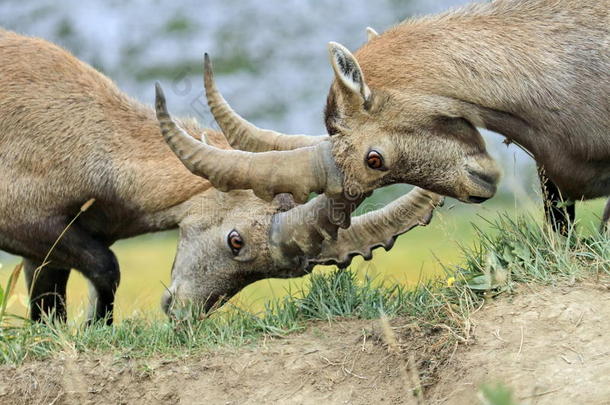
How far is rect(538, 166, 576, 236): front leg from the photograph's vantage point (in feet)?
27.1

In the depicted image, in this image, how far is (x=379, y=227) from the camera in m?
9.63

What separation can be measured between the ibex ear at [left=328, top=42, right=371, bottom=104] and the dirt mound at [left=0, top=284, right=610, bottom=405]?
5.40ft

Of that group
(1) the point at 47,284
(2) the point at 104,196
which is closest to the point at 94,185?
(2) the point at 104,196

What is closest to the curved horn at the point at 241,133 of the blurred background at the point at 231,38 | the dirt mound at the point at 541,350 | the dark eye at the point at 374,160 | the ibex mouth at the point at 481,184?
the dark eye at the point at 374,160

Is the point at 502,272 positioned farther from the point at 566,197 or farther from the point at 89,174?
the point at 89,174

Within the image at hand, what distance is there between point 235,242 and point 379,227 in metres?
1.34

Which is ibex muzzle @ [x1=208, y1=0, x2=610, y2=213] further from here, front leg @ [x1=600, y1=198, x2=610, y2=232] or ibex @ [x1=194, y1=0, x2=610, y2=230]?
front leg @ [x1=600, y1=198, x2=610, y2=232]

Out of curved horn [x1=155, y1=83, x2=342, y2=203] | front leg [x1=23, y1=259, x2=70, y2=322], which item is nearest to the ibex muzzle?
curved horn [x1=155, y1=83, x2=342, y2=203]

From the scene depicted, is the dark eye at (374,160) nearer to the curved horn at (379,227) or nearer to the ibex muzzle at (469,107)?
the ibex muzzle at (469,107)

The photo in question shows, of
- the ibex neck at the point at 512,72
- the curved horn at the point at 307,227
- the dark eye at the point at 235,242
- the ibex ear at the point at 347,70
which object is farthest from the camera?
the dark eye at the point at 235,242

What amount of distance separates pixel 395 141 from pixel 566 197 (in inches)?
59.3

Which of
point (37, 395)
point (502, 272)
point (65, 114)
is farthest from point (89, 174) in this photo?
point (502, 272)

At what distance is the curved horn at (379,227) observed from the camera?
9422mm

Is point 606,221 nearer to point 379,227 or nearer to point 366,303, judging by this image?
point 366,303
